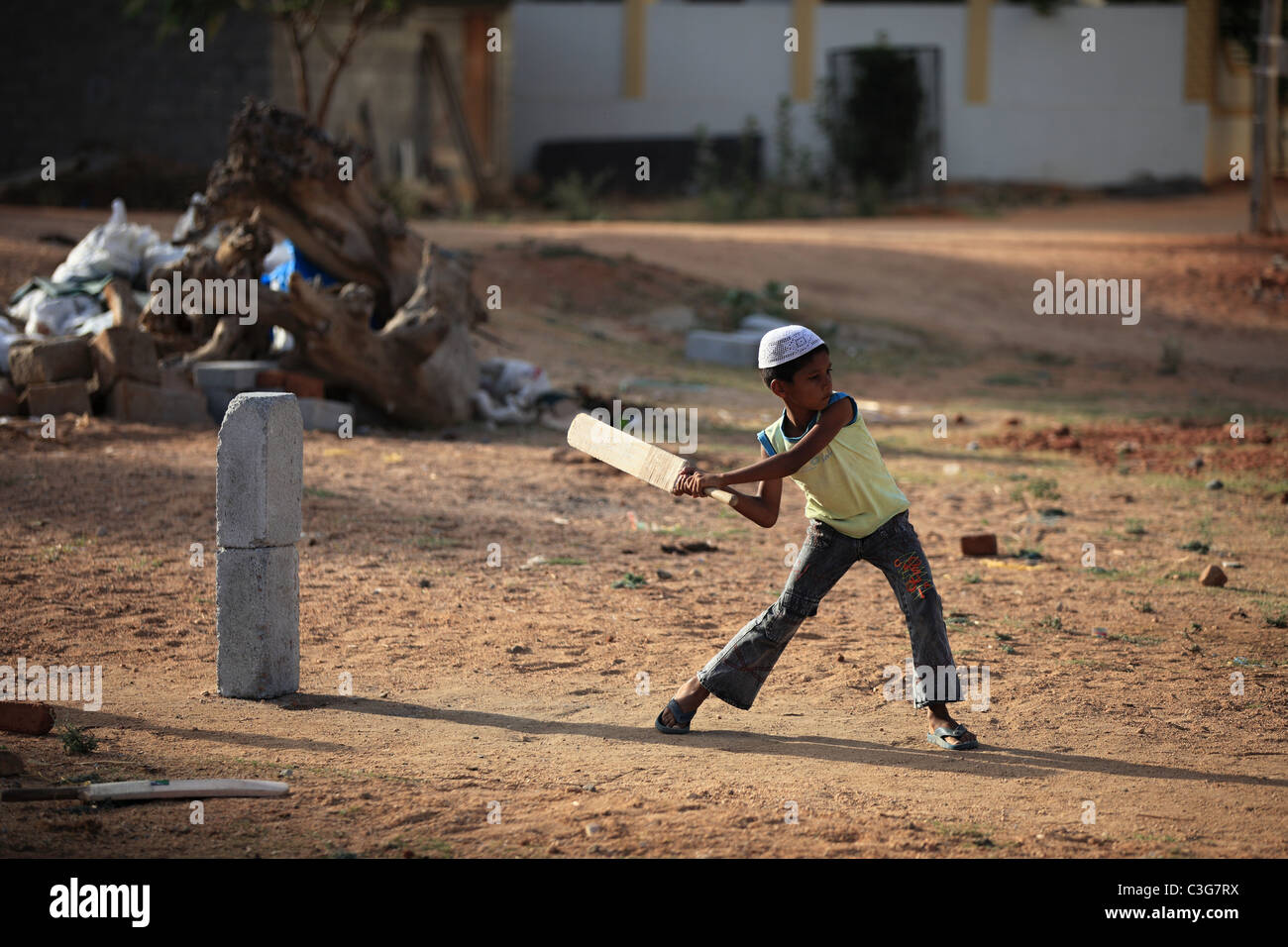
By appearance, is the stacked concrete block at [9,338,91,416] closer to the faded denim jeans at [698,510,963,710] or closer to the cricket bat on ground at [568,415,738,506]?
the cricket bat on ground at [568,415,738,506]

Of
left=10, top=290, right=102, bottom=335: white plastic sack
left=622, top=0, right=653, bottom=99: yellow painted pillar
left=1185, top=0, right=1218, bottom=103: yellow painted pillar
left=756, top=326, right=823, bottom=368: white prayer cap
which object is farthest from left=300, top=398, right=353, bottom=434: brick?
left=1185, top=0, right=1218, bottom=103: yellow painted pillar

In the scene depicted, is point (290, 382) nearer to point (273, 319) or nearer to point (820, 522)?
point (273, 319)

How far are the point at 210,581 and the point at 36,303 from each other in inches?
256

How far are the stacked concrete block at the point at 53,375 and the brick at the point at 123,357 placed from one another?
0.46 feet

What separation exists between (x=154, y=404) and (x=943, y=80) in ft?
86.2

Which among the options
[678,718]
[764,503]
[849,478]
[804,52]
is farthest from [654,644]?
[804,52]

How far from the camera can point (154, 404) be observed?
10.7m

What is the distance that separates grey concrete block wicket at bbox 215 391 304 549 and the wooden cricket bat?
1.23 m

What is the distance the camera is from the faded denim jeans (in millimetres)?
4719

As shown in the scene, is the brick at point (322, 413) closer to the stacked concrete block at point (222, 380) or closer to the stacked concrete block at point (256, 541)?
the stacked concrete block at point (222, 380)

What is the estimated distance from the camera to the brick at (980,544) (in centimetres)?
774

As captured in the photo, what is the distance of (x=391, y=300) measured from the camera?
11961mm

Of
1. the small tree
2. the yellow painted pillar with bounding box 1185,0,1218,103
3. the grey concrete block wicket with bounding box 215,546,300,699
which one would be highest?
the yellow painted pillar with bounding box 1185,0,1218,103

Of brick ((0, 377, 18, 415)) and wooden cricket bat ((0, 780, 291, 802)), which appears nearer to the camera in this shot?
wooden cricket bat ((0, 780, 291, 802))
